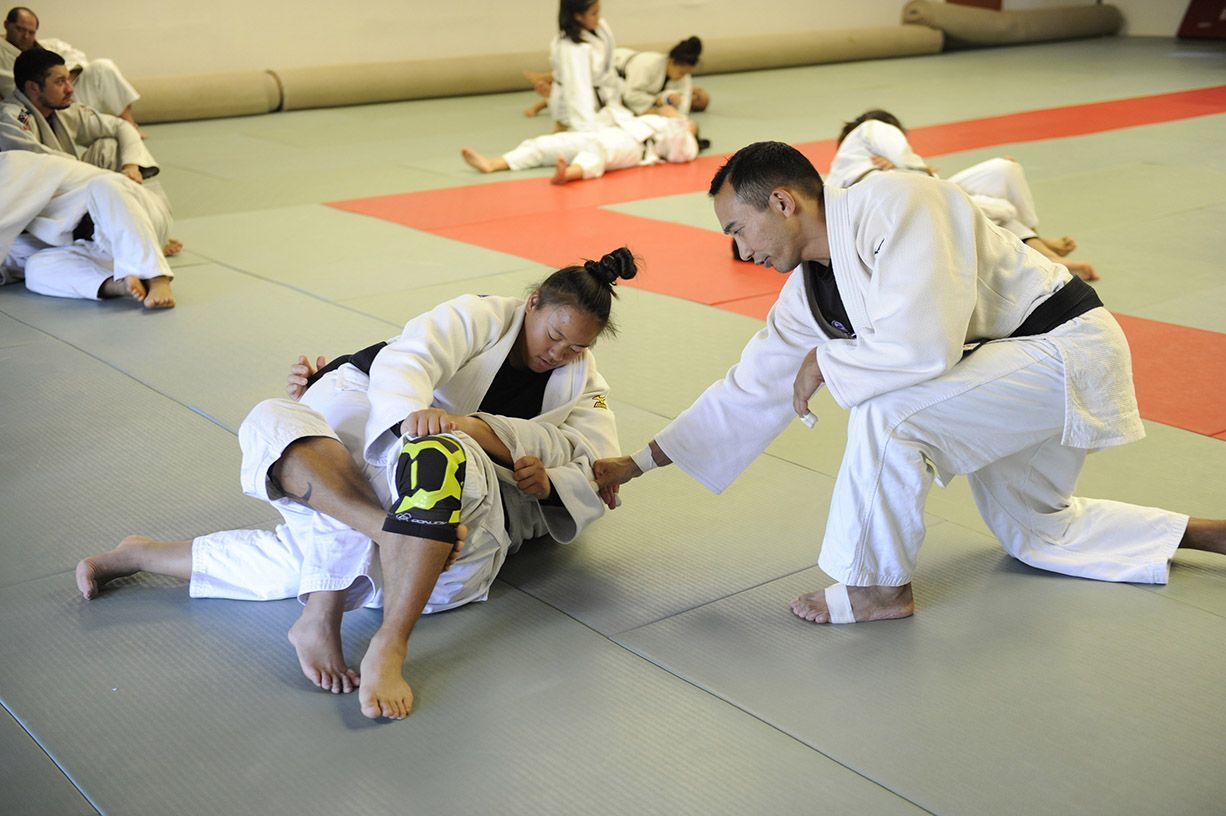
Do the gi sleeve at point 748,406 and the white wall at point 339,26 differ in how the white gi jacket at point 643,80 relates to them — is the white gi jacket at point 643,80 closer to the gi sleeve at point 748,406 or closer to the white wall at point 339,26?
the white wall at point 339,26

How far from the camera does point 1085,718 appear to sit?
2178mm

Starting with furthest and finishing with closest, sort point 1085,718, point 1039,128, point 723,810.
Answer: point 1039,128, point 1085,718, point 723,810

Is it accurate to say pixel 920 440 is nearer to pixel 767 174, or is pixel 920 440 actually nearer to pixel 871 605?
pixel 871 605

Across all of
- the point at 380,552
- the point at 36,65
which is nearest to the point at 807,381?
the point at 380,552

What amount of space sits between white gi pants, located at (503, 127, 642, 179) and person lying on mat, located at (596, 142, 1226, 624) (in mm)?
5492

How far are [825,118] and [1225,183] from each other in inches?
136

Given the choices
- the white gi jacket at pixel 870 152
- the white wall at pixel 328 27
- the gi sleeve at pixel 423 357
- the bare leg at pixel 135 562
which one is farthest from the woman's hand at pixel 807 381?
the white wall at pixel 328 27

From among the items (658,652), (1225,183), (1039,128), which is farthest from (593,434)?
(1039,128)

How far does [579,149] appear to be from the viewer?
Answer: 26.2ft

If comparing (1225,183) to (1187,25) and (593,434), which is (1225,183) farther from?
(1187,25)

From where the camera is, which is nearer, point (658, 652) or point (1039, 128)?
point (658, 652)

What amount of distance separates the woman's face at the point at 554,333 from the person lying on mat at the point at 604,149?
488cm

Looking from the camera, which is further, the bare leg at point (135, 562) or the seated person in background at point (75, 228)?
the seated person in background at point (75, 228)

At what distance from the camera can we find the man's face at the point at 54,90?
545 centimetres
